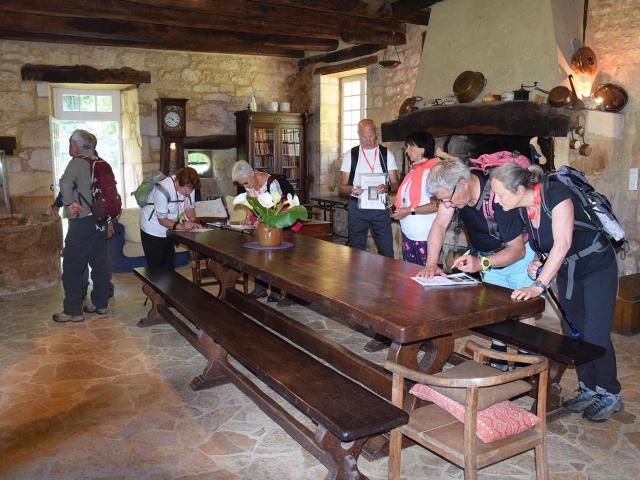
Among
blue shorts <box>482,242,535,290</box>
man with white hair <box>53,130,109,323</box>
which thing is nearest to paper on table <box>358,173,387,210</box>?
blue shorts <box>482,242,535,290</box>

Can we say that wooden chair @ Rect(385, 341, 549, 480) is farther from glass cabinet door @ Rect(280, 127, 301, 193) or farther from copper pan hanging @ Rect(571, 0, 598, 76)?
glass cabinet door @ Rect(280, 127, 301, 193)

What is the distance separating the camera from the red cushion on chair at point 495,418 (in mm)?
2135

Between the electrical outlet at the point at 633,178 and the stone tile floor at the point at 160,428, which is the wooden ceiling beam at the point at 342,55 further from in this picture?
the stone tile floor at the point at 160,428

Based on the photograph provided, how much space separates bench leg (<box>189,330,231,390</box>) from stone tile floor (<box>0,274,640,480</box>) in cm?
5

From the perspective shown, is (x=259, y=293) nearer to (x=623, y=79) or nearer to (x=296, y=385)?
(x=296, y=385)

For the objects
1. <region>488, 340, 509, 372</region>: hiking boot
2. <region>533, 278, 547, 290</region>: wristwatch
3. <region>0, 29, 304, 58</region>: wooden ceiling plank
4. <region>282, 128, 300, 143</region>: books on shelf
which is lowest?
<region>488, 340, 509, 372</region>: hiking boot

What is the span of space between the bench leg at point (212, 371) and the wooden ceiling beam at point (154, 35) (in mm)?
5281

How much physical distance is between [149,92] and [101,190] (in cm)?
428

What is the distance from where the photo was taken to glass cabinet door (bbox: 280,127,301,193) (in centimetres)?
927

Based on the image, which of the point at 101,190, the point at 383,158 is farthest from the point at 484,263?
the point at 101,190

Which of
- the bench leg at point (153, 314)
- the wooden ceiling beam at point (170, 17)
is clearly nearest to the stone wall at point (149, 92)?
the wooden ceiling beam at point (170, 17)

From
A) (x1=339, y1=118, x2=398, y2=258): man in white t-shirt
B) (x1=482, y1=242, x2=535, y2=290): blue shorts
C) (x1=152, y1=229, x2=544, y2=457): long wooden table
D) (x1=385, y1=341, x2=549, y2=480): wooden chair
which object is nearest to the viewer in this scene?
(x1=385, y1=341, x2=549, y2=480): wooden chair

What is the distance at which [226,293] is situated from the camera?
16.1ft

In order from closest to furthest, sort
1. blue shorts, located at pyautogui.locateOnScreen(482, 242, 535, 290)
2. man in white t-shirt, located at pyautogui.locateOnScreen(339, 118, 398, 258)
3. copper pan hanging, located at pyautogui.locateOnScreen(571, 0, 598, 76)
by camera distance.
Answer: blue shorts, located at pyautogui.locateOnScreen(482, 242, 535, 290), man in white t-shirt, located at pyautogui.locateOnScreen(339, 118, 398, 258), copper pan hanging, located at pyautogui.locateOnScreen(571, 0, 598, 76)
